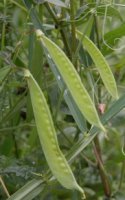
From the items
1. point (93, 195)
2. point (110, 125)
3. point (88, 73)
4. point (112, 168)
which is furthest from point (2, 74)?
point (112, 168)

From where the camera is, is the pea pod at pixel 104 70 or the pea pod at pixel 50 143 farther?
the pea pod at pixel 104 70

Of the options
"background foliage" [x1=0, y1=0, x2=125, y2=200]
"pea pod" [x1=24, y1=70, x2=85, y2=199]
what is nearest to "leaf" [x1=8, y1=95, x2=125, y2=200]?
"background foliage" [x1=0, y1=0, x2=125, y2=200]

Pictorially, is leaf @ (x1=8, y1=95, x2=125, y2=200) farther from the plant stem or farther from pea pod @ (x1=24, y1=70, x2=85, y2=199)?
the plant stem

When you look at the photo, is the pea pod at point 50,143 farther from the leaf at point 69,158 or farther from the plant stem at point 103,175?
the plant stem at point 103,175

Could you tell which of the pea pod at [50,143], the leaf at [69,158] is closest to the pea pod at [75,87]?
the pea pod at [50,143]

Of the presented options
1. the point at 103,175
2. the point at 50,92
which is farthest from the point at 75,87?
the point at 103,175

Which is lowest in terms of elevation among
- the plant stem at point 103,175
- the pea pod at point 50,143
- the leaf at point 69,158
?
the plant stem at point 103,175

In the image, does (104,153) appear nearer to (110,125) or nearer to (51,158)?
(110,125)
